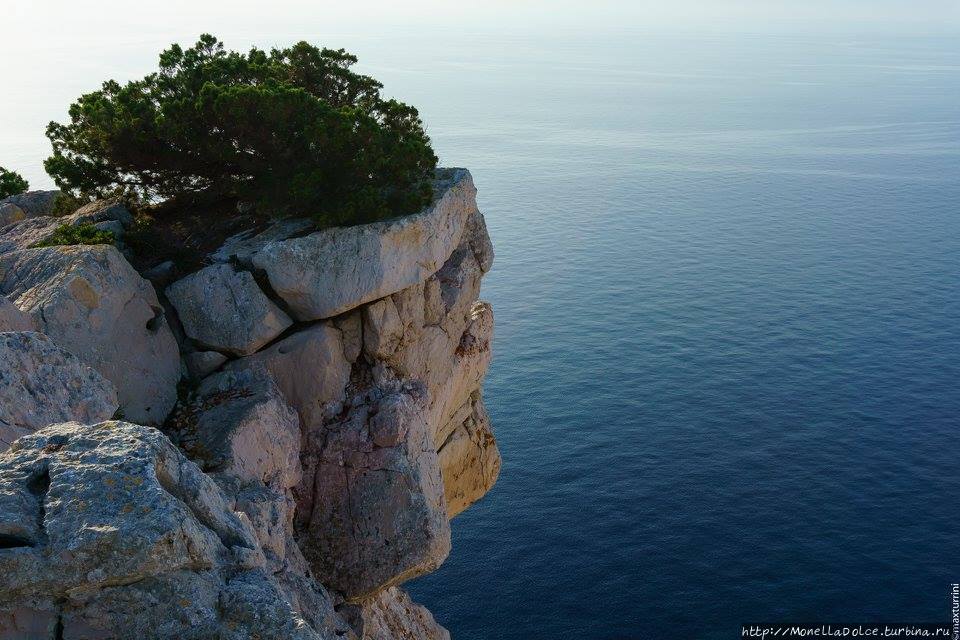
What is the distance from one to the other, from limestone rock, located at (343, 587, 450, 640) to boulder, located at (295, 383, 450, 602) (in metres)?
0.78

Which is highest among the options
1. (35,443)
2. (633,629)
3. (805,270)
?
(35,443)

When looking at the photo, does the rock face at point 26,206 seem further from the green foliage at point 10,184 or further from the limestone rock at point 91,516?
the limestone rock at point 91,516

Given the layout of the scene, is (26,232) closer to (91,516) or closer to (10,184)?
(10,184)

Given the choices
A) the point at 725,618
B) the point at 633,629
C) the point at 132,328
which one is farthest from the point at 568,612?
the point at 132,328

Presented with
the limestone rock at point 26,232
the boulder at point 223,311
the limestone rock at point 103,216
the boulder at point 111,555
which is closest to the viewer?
the boulder at point 111,555

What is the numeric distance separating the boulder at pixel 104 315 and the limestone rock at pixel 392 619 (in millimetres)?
10291

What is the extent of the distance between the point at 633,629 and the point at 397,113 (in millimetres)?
40298

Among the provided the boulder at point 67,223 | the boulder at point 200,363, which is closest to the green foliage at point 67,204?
the boulder at point 67,223

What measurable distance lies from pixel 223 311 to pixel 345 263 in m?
4.68

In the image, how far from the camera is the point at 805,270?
12756 centimetres

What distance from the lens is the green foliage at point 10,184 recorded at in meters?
42.2

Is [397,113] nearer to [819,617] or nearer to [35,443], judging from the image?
[35,443]

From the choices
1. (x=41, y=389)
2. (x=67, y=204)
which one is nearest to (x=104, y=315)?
(x=41, y=389)

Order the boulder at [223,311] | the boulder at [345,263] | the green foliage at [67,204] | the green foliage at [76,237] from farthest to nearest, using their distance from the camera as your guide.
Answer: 1. the green foliage at [67,204]
2. the boulder at [345,263]
3. the boulder at [223,311]
4. the green foliage at [76,237]
